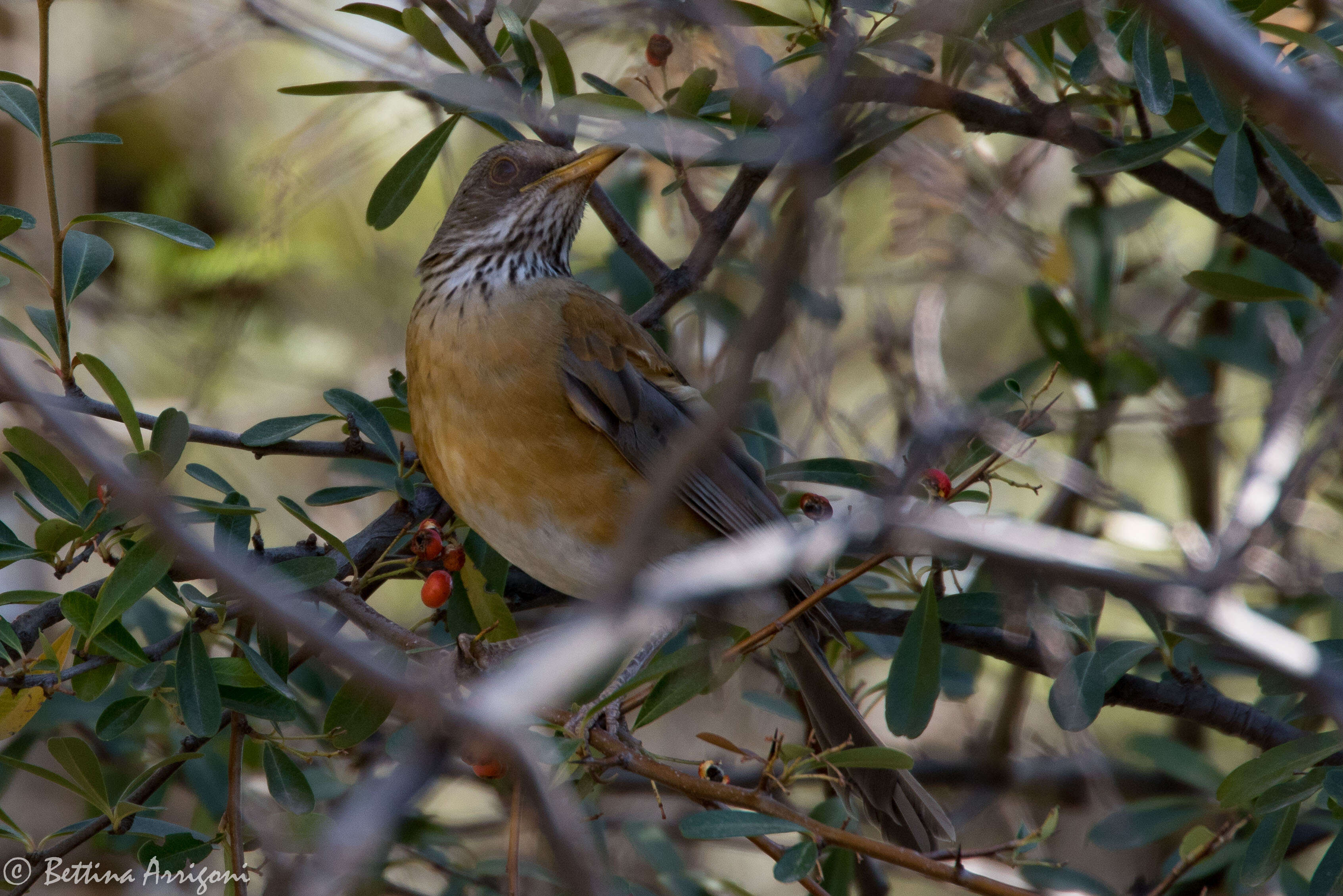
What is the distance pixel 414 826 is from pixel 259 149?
153 inches

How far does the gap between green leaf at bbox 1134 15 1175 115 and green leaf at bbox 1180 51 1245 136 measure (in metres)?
0.08

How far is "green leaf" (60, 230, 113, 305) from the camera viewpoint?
146 inches

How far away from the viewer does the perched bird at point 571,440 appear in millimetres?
4242

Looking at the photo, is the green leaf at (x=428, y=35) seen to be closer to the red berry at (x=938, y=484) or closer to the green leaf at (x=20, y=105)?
the green leaf at (x=20, y=105)

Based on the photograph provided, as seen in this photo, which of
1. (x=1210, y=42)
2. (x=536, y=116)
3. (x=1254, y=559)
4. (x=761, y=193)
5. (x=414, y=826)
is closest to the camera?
(x=1210, y=42)

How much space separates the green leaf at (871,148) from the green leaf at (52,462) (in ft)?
8.21

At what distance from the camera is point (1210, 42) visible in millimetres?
1387

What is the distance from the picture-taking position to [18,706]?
3.19 metres

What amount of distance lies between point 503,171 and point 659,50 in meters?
1.18

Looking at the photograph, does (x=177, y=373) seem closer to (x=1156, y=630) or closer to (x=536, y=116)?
(x=536, y=116)

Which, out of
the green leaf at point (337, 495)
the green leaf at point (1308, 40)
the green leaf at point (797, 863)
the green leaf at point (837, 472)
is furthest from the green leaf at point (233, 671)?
the green leaf at point (1308, 40)

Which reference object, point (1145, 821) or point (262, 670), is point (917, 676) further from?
point (262, 670)

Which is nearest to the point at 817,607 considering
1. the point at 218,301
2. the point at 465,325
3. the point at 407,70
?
the point at 465,325

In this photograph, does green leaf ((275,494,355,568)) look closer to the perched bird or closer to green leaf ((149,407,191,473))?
green leaf ((149,407,191,473))
